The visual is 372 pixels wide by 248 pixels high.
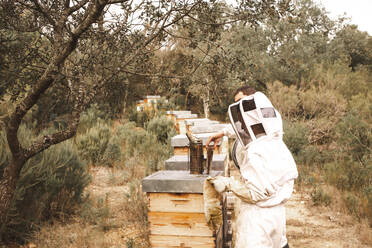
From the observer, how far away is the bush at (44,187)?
385 cm

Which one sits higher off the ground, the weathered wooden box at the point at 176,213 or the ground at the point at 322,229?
the weathered wooden box at the point at 176,213

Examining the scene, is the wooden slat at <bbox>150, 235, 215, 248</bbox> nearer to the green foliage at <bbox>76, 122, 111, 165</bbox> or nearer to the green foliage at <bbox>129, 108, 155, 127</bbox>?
the green foliage at <bbox>76, 122, 111, 165</bbox>

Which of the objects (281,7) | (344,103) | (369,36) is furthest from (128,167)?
(369,36)

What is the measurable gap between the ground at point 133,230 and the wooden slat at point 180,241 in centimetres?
87

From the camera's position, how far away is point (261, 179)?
1.96 metres

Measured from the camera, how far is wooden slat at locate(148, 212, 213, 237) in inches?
106

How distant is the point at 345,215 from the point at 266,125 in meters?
4.01

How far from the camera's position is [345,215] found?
5105 millimetres

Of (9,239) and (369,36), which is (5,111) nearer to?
(9,239)

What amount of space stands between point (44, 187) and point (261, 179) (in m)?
3.41

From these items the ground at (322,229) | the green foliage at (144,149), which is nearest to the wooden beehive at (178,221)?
the ground at (322,229)

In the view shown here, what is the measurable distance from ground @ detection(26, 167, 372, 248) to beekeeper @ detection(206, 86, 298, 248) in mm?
1931

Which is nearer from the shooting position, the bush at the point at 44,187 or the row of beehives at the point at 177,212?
the row of beehives at the point at 177,212

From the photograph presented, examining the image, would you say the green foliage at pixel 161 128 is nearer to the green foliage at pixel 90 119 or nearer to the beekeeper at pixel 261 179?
the green foliage at pixel 90 119
